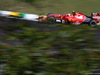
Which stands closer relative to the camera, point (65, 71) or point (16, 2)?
point (65, 71)

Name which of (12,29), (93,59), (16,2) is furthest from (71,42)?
(16,2)

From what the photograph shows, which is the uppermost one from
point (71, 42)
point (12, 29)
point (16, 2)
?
point (16, 2)

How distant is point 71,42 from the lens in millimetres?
1651

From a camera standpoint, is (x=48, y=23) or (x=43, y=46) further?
(x=48, y=23)

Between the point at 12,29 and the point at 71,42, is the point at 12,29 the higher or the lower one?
the higher one

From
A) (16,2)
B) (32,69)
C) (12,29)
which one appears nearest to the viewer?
(32,69)

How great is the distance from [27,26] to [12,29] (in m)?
0.13

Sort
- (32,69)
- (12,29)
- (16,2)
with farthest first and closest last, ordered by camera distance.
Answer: (16,2)
(12,29)
(32,69)

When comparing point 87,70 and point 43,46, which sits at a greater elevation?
point 43,46

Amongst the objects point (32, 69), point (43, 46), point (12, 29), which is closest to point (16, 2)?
point (12, 29)

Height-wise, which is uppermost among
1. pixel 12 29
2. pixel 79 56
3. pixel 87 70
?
pixel 12 29

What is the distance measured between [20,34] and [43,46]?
209 mm

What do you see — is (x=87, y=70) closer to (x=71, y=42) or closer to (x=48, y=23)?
(x=71, y=42)

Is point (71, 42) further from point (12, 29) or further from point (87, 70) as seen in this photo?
point (12, 29)
